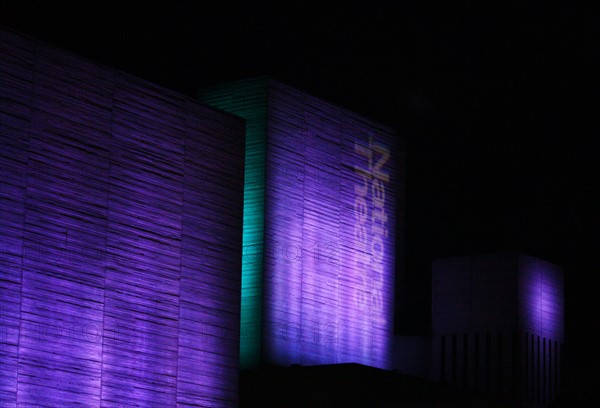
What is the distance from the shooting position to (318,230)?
18250mm

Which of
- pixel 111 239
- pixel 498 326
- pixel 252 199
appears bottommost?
pixel 111 239

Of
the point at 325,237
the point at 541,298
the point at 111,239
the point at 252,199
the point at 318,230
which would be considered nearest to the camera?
the point at 111,239

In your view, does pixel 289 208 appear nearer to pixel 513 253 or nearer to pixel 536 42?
pixel 513 253

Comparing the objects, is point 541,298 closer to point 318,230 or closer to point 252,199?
point 318,230

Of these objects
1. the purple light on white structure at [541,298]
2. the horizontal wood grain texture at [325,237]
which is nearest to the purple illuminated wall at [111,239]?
the horizontal wood grain texture at [325,237]

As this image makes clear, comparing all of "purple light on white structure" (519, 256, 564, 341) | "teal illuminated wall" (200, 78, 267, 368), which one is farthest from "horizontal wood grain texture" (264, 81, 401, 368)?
"purple light on white structure" (519, 256, 564, 341)

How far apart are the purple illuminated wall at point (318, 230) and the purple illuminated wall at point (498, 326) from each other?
1.82m

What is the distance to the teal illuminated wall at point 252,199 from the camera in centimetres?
1722

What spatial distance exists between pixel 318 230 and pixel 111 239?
5.40 m

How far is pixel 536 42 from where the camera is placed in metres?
23.8

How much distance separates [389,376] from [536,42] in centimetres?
1004

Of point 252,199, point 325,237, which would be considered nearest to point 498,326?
point 325,237

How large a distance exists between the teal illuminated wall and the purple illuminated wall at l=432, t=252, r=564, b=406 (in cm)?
496

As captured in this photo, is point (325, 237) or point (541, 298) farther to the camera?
point (541, 298)
